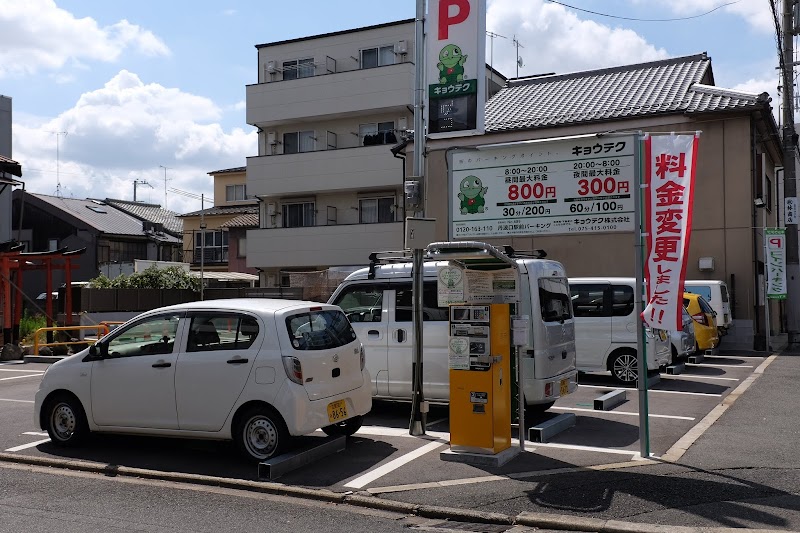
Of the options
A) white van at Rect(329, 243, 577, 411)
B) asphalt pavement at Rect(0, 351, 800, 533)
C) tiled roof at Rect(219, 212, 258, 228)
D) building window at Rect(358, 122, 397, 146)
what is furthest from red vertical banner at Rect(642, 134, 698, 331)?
tiled roof at Rect(219, 212, 258, 228)

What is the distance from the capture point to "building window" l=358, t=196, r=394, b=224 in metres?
30.9

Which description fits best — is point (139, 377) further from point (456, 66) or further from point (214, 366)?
point (456, 66)

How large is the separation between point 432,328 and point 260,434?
2.83 m

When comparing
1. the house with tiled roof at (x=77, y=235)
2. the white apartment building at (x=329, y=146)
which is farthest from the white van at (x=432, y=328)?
the house with tiled roof at (x=77, y=235)

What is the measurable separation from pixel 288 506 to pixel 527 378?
11.8 ft

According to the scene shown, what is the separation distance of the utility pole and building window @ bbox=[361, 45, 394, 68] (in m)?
15.5

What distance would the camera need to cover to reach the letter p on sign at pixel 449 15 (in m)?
8.55

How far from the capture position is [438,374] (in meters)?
9.32

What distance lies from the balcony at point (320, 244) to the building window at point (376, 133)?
342 centimetres

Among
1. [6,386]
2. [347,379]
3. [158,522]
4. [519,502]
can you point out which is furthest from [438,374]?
[6,386]

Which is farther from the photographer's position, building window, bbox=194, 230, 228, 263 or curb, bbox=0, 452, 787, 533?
building window, bbox=194, 230, 228, 263

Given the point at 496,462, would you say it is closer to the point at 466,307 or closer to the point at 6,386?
the point at 466,307

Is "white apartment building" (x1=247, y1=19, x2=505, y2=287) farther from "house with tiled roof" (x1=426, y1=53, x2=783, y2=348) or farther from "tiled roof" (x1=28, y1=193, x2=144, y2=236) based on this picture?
"tiled roof" (x1=28, y1=193, x2=144, y2=236)

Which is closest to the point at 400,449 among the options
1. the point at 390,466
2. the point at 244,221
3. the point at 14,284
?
the point at 390,466
